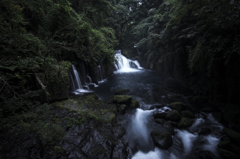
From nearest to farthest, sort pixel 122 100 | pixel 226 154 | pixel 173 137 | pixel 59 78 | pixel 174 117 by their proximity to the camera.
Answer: pixel 226 154 → pixel 173 137 → pixel 174 117 → pixel 59 78 → pixel 122 100

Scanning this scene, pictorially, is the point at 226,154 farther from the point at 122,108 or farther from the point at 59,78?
the point at 59,78

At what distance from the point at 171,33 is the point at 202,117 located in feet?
28.8

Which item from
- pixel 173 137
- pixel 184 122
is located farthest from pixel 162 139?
pixel 184 122

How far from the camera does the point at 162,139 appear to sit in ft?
14.4

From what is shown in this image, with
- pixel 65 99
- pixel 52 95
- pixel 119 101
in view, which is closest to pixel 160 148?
pixel 119 101

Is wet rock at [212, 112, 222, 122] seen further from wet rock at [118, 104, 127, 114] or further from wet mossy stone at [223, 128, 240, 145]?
wet rock at [118, 104, 127, 114]

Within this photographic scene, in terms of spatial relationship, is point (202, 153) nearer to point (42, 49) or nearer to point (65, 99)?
point (65, 99)

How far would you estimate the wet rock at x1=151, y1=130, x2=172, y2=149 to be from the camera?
13.9 ft

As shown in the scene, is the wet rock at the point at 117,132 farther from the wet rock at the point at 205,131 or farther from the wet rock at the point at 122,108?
the wet rock at the point at 205,131

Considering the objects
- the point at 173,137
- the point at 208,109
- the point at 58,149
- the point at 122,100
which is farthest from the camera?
the point at 122,100

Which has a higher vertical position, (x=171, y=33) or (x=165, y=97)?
(x=171, y=33)

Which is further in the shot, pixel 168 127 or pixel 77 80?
pixel 77 80

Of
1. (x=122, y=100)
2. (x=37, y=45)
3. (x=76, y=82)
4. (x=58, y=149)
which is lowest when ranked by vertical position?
(x=122, y=100)

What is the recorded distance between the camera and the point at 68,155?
3.01 m
